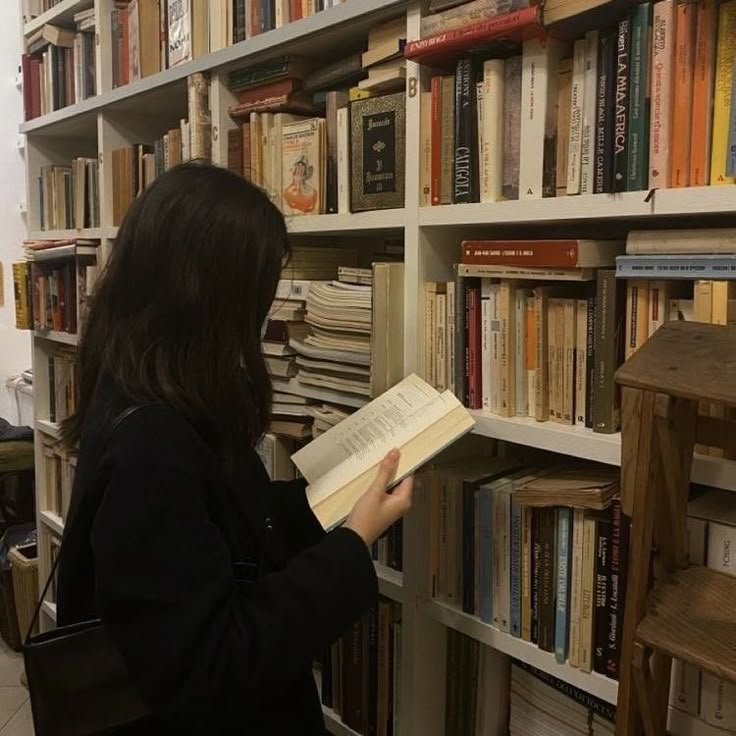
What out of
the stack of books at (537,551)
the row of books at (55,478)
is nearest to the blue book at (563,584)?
the stack of books at (537,551)

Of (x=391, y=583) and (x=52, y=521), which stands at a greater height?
(x=391, y=583)

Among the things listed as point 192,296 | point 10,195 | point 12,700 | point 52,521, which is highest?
point 10,195

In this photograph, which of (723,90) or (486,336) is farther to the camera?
(486,336)

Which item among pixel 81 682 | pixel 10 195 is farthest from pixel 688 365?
pixel 10 195

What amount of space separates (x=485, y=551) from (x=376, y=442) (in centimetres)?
34

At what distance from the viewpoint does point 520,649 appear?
4.44ft

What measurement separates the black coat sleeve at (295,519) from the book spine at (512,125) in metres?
0.62

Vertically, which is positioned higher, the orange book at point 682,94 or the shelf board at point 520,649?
the orange book at point 682,94

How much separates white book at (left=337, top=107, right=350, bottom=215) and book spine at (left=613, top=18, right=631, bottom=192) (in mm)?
580

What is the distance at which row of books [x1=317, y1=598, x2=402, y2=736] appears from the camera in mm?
1647

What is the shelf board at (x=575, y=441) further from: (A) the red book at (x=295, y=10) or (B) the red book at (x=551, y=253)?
(A) the red book at (x=295, y=10)

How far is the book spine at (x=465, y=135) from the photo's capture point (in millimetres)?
1325

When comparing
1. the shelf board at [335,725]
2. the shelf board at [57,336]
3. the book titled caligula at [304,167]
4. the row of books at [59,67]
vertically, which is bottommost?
the shelf board at [335,725]

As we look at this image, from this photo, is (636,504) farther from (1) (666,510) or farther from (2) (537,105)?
(2) (537,105)
